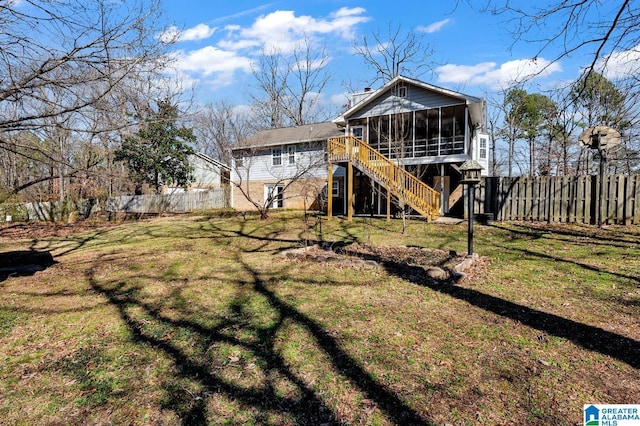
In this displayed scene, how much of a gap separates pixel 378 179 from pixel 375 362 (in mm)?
12284

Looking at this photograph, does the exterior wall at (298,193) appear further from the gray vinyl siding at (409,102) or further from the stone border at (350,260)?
the stone border at (350,260)

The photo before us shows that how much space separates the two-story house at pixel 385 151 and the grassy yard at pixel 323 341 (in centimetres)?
717

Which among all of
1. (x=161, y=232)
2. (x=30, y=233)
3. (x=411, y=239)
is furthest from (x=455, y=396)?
(x=30, y=233)

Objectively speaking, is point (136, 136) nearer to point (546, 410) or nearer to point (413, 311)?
point (413, 311)

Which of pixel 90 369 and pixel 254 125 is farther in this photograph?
pixel 254 125

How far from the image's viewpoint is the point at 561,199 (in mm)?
→ 12906

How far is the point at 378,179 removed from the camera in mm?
15344

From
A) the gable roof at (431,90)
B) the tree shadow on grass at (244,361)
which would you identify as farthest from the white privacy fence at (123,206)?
the tree shadow on grass at (244,361)

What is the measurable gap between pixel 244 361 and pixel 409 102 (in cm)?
1673

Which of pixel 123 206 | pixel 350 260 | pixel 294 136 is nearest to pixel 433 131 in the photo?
pixel 294 136

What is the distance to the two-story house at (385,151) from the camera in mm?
15375

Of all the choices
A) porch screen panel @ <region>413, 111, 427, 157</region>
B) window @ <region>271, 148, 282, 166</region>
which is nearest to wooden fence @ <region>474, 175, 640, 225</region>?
porch screen panel @ <region>413, 111, 427, 157</region>

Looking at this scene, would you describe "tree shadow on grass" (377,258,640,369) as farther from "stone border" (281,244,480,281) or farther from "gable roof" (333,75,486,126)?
"gable roof" (333,75,486,126)

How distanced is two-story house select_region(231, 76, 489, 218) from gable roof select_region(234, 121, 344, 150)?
64 millimetres
